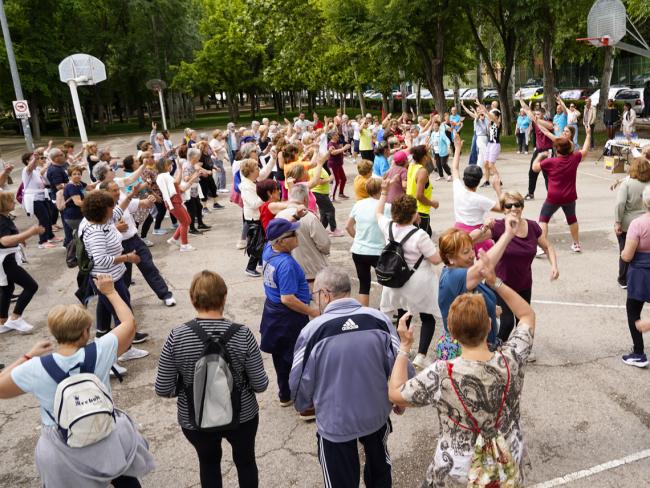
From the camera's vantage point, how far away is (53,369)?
3029 mm

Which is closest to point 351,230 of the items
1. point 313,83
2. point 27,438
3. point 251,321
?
point 251,321

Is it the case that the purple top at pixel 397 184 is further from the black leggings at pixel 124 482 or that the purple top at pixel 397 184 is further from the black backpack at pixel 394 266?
the black leggings at pixel 124 482

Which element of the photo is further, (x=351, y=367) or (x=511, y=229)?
(x=511, y=229)

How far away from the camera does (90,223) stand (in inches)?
229

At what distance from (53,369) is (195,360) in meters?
0.74

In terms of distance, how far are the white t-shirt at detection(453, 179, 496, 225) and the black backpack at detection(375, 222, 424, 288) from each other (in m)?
1.55

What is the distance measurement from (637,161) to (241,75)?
43390 millimetres

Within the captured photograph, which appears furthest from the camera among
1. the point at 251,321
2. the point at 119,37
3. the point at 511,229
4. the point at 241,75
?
the point at 241,75

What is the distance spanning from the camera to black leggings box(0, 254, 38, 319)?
22.3 ft

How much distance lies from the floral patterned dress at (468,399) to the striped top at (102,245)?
4.00m

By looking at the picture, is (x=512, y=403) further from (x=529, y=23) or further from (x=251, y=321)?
(x=529, y=23)

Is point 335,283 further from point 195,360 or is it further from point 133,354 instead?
point 133,354

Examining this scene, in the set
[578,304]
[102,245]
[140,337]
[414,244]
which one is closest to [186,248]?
[140,337]

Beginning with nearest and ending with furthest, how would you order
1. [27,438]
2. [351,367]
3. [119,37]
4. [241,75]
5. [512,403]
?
1. [512,403]
2. [351,367]
3. [27,438]
4. [119,37]
5. [241,75]
